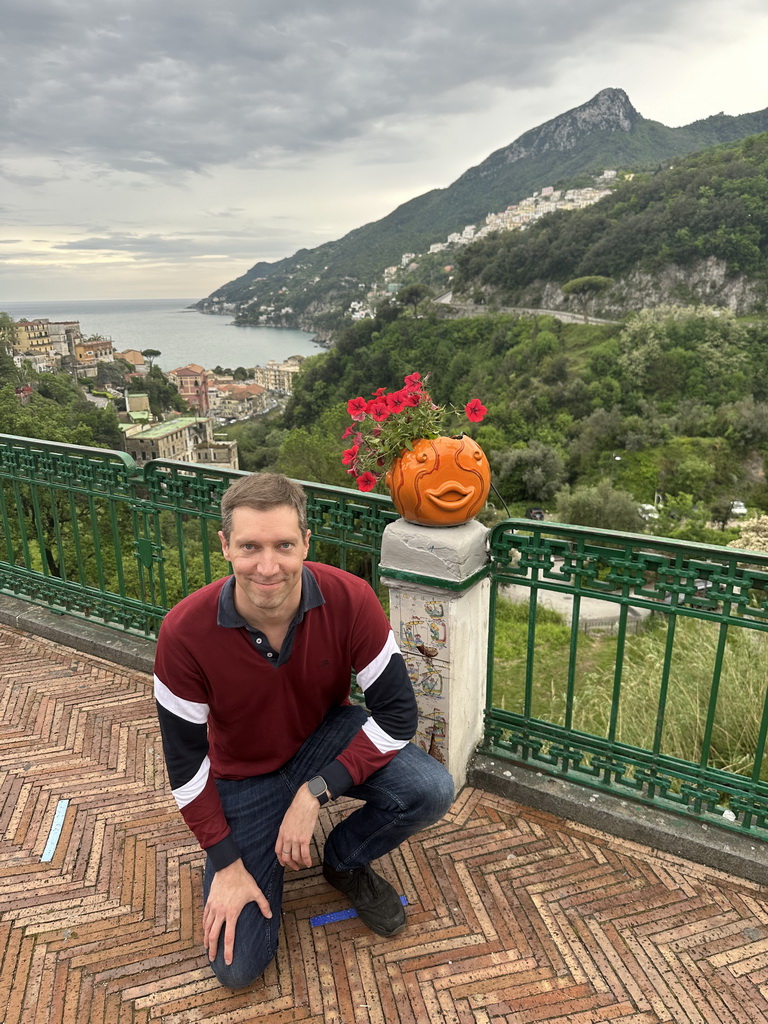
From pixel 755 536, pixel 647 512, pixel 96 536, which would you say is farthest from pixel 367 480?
pixel 647 512

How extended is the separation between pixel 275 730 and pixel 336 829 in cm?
49

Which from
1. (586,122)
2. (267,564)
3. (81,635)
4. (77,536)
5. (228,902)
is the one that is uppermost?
(586,122)

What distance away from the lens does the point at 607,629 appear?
20.2 m

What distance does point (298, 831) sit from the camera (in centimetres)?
197

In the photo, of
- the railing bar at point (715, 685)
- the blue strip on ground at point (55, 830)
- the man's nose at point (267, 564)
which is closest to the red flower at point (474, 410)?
the man's nose at point (267, 564)

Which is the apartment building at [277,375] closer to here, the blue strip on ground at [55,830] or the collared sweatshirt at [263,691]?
the blue strip on ground at [55,830]

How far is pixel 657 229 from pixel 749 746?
80.3 meters

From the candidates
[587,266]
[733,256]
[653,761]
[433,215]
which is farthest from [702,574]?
[433,215]

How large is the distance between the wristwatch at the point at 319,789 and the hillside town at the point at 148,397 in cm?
5373

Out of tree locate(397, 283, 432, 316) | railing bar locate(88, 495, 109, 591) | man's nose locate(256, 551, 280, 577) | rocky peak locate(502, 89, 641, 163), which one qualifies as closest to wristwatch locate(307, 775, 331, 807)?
man's nose locate(256, 551, 280, 577)

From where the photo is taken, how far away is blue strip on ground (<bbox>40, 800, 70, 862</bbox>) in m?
2.59

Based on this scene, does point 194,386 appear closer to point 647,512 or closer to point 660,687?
point 647,512

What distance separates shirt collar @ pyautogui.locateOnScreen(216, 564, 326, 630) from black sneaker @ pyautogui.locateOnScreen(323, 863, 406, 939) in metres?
1.03

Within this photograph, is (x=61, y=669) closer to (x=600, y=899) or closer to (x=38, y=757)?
(x=38, y=757)
